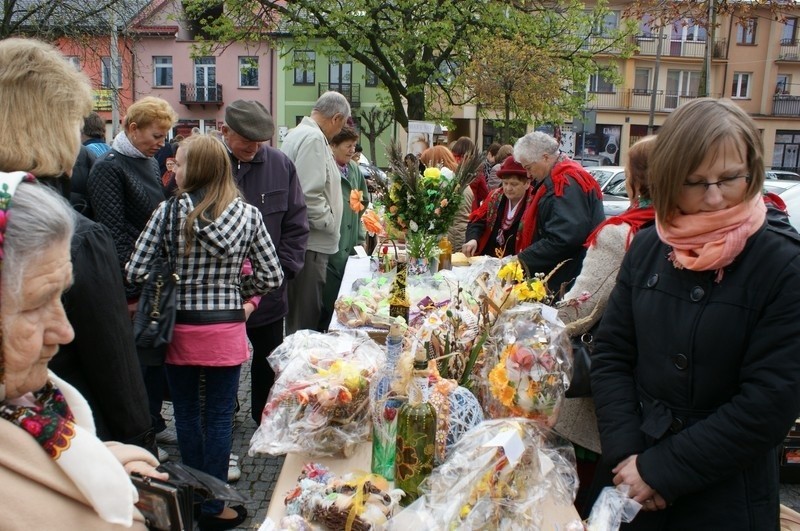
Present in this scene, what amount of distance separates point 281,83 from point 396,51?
22051mm

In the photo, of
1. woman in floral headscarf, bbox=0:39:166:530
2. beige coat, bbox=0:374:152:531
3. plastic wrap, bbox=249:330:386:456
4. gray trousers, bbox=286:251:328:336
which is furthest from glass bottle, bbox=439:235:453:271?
beige coat, bbox=0:374:152:531

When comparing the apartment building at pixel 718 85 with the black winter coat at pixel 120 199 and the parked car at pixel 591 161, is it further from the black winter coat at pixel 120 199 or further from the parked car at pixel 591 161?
the black winter coat at pixel 120 199

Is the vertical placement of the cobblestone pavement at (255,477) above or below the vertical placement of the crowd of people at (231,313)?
below

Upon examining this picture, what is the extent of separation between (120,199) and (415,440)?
2.35m

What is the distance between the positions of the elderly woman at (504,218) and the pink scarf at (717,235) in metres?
2.59

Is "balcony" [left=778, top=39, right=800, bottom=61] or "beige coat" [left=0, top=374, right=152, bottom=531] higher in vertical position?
"balcony" [left=778, top=39, right=800, bottom=61]

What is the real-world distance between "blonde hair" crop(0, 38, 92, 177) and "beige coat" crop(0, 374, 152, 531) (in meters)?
0.79

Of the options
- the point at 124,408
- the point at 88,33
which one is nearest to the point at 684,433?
the point at 124,408

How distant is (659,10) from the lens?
869 cm

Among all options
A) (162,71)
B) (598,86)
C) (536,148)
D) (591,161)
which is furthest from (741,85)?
(536,148)

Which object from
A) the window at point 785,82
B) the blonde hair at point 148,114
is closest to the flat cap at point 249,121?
the blonde hair at point 148,114

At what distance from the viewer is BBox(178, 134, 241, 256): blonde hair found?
9.20ft

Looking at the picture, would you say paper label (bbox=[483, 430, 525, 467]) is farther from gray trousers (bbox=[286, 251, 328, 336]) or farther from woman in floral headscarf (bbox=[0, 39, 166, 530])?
gray trousers (bbox=[286, 251, 328, 336])

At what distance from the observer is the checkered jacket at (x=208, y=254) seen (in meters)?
2.78
